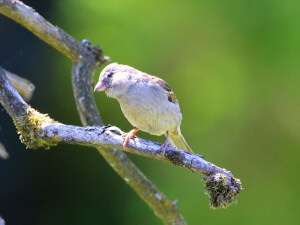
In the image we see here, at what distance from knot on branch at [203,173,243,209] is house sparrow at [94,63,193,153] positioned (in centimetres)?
93

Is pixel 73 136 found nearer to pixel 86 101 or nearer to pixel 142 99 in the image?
pixel 142 99

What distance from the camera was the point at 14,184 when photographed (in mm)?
4652

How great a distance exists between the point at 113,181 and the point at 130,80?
5.67 ft

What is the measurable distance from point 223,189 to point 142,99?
1.22 m

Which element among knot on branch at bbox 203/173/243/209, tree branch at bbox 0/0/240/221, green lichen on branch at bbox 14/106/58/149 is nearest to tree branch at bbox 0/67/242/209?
green lichen on branch at bbox 14/106/58/149

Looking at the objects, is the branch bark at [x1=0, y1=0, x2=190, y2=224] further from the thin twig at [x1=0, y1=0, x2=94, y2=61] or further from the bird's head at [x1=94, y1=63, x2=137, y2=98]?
the bird's head at [x1=94, y1=63, x2=137, y2=98]

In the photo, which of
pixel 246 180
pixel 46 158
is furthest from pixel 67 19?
pixel 246 180

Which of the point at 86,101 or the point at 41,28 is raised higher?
the point at 41,28

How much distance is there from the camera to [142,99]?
3637 millimetres

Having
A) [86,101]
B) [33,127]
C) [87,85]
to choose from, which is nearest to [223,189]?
[33,127]

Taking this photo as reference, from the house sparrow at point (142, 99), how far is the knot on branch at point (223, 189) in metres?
0.93

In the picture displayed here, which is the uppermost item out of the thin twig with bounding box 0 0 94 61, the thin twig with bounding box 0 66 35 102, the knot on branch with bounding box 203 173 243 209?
the thin twig with bounding box 0 0 94 61

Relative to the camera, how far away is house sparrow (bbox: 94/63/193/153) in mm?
3635

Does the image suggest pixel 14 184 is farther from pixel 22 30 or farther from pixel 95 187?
pixel 22 30
